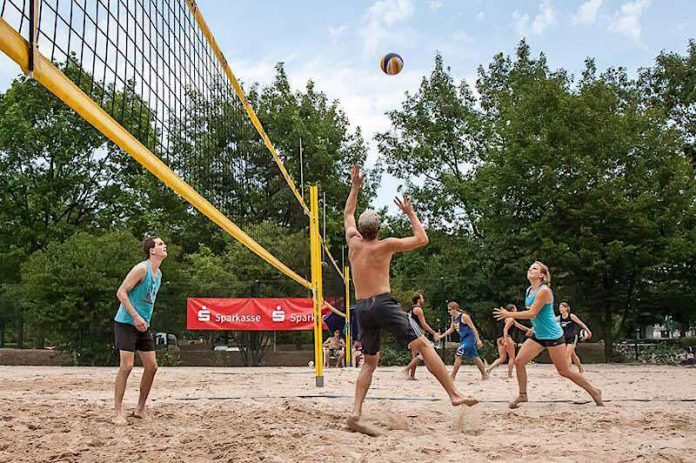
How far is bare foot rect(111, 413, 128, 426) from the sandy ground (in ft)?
0.18

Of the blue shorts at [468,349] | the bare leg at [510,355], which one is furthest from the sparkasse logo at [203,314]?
the blue shorts at [468,349]

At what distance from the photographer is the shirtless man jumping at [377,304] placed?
462cm

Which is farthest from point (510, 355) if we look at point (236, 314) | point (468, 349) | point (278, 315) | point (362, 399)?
point (236, 314)

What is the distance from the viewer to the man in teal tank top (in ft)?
16.7

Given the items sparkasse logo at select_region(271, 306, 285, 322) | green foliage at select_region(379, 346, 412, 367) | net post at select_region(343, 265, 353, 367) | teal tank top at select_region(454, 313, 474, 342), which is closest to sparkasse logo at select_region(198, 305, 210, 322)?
sparkasse logo at select_region(271, 306, 285, 322)

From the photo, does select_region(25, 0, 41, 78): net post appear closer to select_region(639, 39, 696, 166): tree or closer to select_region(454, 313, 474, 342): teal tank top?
select_region(454, 313, 474, 342): teal tank top

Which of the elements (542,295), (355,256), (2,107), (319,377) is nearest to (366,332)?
(355,256)

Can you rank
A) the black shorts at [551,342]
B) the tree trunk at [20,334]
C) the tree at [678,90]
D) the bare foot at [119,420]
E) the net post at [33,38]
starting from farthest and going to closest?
the tree at [678,90], the tree trunk at [20,334], the black shorts at [551,342], the bare foot at [119,420], the net post at [33,38]

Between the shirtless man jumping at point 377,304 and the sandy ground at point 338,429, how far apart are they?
308 millimetres

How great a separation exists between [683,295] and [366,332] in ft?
52.2

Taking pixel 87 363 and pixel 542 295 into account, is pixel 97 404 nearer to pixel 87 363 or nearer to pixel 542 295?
pixel 542 295

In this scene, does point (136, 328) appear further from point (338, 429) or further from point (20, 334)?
point (20, 334)

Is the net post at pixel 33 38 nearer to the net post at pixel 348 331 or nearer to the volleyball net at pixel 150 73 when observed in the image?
the volleyball net at pixel 150 73

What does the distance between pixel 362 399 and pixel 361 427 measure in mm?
272
